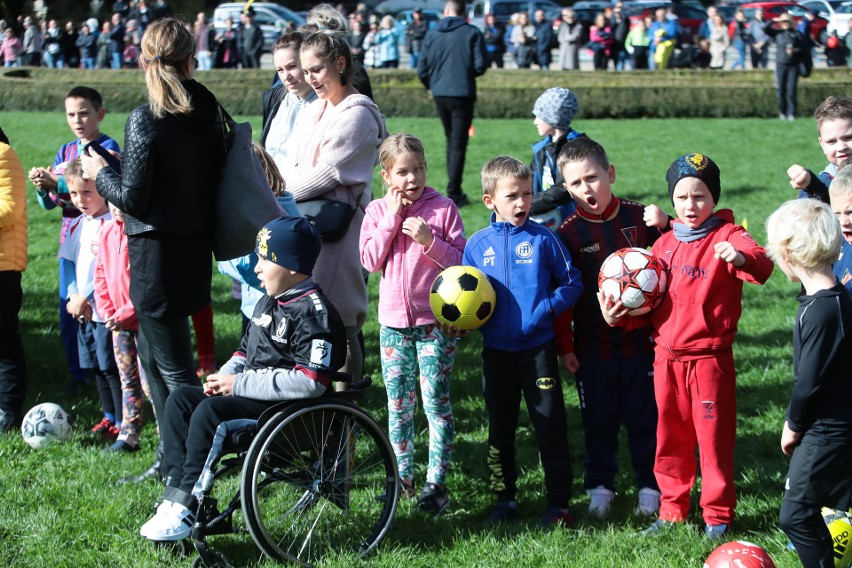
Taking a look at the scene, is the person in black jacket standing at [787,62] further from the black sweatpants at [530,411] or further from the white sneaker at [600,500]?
the black sweatpants at [530,411]

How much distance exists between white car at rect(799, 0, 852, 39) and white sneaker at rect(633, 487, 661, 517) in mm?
29421

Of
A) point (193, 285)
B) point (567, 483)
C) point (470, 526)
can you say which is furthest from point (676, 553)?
point (193, 285)

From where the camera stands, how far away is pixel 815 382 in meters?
3.85

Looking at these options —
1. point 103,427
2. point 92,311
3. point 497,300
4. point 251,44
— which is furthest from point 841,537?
point 251,44

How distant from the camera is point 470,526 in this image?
498 centimetres

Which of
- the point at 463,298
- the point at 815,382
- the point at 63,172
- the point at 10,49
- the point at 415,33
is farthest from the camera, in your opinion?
the point at 10,49

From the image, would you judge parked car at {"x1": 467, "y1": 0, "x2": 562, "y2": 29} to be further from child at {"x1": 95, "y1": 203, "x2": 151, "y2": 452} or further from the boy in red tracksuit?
the boy in red tracksuit

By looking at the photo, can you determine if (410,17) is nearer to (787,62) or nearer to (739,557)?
(787,62)

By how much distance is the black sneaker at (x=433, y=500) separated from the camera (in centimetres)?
513

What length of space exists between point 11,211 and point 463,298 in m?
3.14

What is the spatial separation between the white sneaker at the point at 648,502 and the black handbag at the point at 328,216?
2055mm

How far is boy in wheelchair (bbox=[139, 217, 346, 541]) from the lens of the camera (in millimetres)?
4359

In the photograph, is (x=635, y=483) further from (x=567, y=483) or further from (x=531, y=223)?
(x=531, y=223)

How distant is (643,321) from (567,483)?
0.89 m
